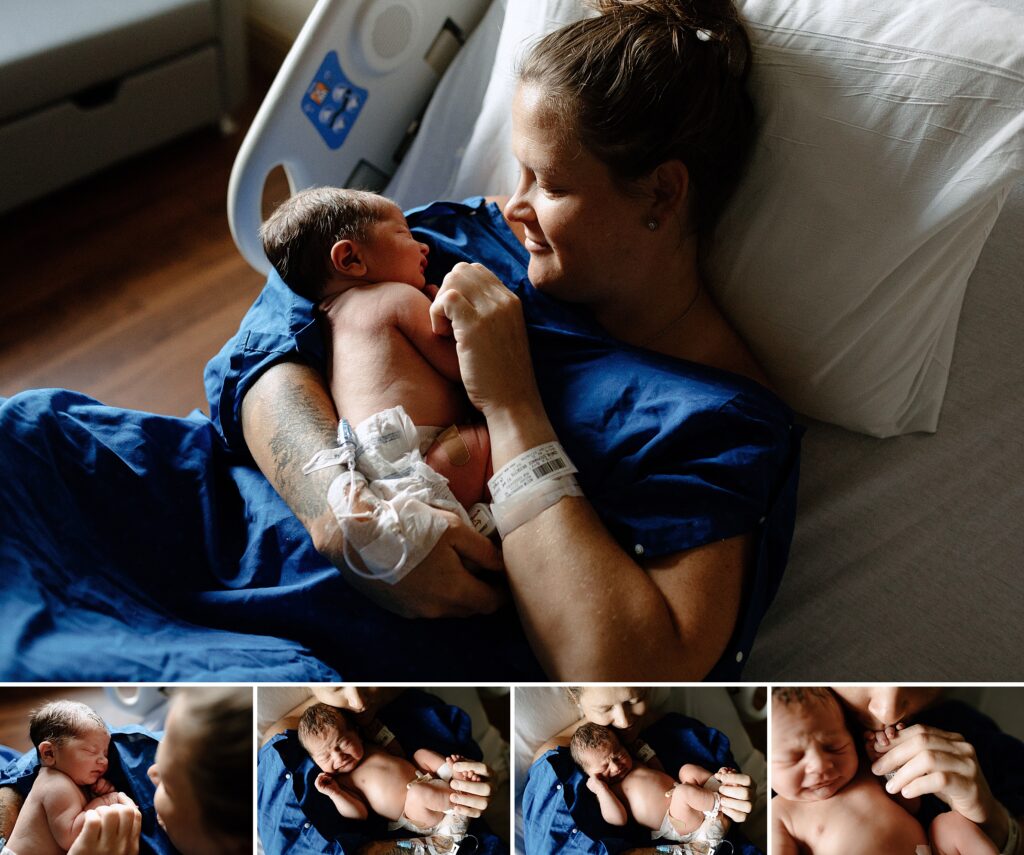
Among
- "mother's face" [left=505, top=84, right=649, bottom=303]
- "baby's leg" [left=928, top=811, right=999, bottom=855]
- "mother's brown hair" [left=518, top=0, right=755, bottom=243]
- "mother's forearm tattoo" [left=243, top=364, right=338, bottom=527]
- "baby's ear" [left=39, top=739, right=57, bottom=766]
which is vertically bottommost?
"mother's forearm tattoo" [left=243, top=364, right=338, bottom=527]

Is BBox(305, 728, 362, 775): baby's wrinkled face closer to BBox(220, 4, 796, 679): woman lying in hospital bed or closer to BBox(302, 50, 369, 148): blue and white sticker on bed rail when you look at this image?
BBox(220, 4, 796, 679): woman lying in hospital bed

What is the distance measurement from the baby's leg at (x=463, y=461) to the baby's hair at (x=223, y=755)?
0.47 meters

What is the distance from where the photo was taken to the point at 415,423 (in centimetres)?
125

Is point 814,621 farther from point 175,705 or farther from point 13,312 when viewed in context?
point 13,312

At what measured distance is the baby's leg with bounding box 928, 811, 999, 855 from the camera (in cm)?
76

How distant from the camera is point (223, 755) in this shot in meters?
0.80

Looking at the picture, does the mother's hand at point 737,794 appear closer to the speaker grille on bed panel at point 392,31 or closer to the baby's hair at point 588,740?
the baby's hair at point 588,740

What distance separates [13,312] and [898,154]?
6.44 ft

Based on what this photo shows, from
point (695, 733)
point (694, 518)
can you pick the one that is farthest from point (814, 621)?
point (695, 733)

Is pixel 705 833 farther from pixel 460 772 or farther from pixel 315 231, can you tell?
pixel 315 231

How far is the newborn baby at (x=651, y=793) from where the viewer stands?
0.79 metres

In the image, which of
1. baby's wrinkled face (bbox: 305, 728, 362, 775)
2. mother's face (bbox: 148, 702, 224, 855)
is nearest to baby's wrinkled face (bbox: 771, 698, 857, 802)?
baby's wrinkled face (bbox: 305, 728, 362, 775)

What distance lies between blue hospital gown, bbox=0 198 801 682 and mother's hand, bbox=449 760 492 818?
322 millimetres

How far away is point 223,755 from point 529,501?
0.47 metres
